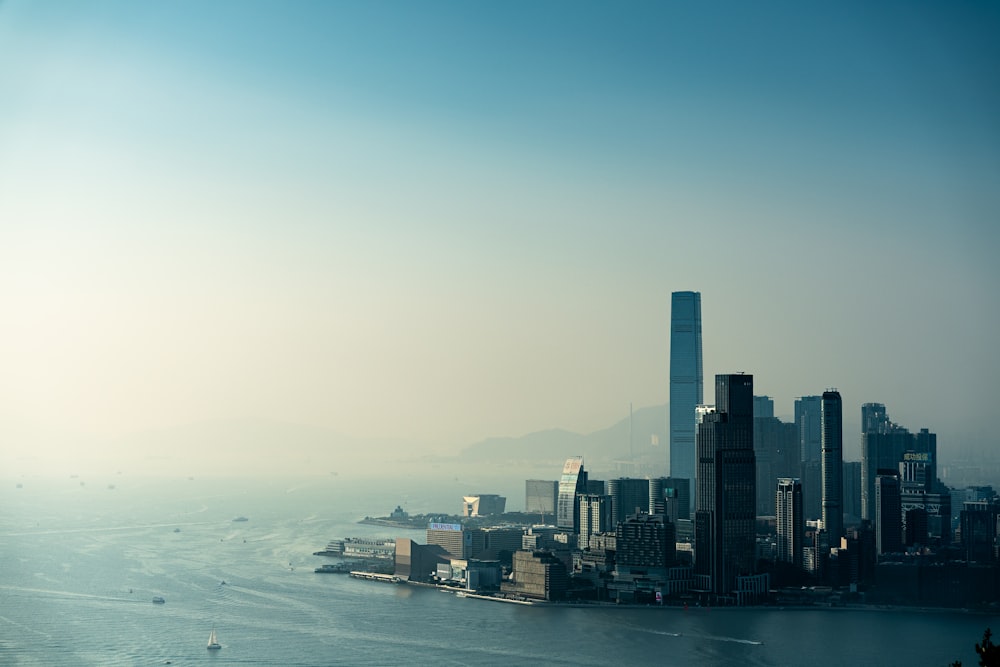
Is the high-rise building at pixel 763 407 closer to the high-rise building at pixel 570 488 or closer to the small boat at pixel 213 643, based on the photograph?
the high-rise building at pixel 570 488

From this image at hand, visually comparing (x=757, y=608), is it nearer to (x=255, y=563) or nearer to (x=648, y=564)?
(x=648, y=564)

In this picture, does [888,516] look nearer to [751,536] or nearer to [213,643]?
[751,536]

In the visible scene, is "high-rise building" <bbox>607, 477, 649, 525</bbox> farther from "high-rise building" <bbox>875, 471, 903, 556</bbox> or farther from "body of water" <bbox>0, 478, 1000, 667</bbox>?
"body of water" <bbox>0, 478, 1000, 667</bbox>

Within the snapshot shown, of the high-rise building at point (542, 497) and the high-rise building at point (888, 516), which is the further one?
the high-rise building at point (542, 497)

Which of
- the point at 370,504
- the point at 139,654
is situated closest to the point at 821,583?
the point at 139,654

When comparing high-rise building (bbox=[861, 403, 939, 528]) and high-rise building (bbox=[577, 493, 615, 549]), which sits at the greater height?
high-rise building (bbox=[861, 403, 939, 528])

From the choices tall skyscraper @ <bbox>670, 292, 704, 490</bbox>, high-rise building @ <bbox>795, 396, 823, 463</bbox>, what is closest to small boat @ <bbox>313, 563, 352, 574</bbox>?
high-rise building @ <bbox>795, 396, 823, 463</bbox>

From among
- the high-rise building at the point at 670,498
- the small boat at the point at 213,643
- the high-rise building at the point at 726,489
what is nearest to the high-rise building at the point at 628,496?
the high-rise building at the point at 670,498
